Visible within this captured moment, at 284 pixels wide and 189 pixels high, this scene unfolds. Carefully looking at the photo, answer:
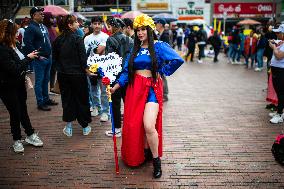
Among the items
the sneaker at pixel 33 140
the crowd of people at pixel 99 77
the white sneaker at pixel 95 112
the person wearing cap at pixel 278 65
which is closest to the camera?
the crowd of people at pixel 99 77

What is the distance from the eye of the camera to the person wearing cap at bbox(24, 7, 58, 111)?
6660 millimetres

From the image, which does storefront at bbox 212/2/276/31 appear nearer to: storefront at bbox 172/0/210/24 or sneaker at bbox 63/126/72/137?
storefront at bbox 172/0/210/24

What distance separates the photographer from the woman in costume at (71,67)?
5188 mm

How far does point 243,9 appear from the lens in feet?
115

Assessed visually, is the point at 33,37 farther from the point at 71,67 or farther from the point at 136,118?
the point at 136,118

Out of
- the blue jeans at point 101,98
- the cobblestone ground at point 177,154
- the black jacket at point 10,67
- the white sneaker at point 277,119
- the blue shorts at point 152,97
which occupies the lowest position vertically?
the cobblestone ground at point 177,154

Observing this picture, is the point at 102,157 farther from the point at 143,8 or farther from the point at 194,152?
the point at 143,8

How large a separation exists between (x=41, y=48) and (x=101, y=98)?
5.97ft

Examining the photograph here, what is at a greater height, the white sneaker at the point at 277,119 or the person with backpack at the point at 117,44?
the person with backpack at the point at 117,44

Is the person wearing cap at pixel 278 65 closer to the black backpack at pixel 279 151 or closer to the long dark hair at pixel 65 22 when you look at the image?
the black backpack at pixel 279 151

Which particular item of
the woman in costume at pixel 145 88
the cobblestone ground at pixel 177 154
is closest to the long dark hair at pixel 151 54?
the woman in costume at pixel 145 88

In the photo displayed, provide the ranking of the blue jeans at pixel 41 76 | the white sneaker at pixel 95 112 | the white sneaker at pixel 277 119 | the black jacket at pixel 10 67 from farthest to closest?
the blue jeans at pixel 41 76
the white sneaker at pixel 95 112
the white sneaker at pixel 277 119
the black jacket at pixel 10 67

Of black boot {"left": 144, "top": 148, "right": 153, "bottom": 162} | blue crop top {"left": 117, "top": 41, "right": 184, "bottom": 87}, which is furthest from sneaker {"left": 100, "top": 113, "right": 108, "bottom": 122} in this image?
blue crop top {"left": 117, "top": 41, "right": 184, "bottom": 87}

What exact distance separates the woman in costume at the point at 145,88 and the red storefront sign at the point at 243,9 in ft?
108
